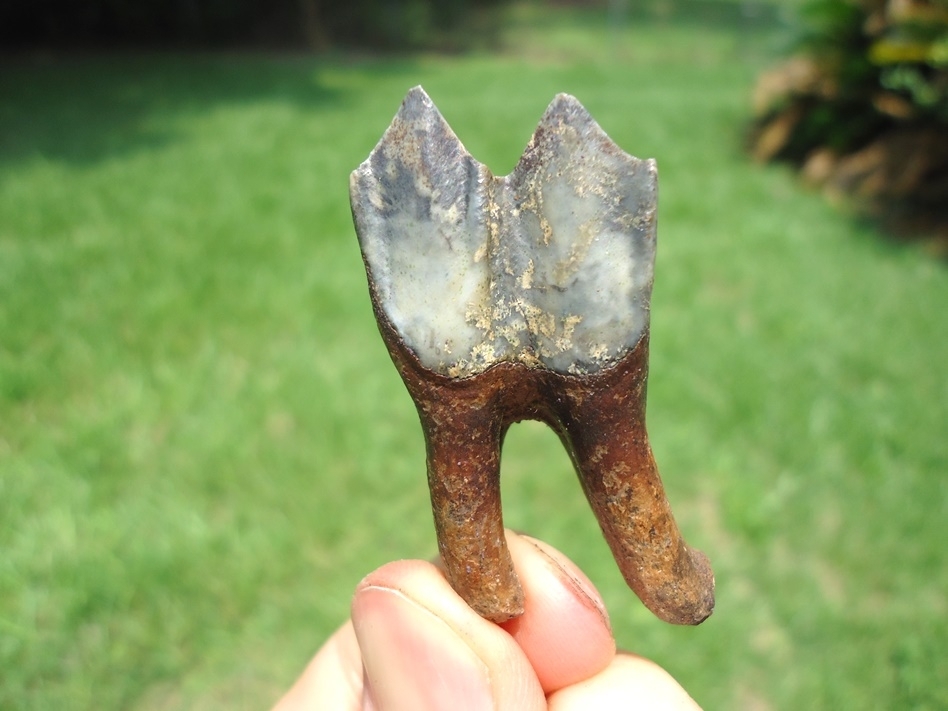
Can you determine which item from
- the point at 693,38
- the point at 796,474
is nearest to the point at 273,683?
the point at 796,474

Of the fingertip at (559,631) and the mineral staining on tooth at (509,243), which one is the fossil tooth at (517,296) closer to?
the mineral staining on tooth at (509,243)

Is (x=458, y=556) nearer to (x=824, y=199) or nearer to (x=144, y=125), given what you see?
(x=824, y=199)

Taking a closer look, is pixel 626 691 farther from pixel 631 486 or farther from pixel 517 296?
pixel 517 296

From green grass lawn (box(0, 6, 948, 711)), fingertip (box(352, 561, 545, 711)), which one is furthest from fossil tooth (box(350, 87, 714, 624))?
green grass lawn (box(0, 6, 948, 711))

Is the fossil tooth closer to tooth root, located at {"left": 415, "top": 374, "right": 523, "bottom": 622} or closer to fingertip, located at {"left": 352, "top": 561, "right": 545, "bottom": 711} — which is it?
tooth root, located at {"left": 415, "top": 374, "right": 523, "bottom": 622}

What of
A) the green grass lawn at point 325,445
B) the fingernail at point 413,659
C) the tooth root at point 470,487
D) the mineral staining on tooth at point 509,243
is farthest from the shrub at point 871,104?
the fingernail at point 413,659
